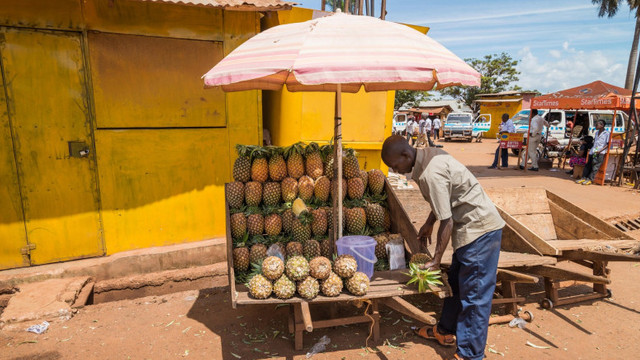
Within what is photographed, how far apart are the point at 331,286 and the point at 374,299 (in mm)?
656

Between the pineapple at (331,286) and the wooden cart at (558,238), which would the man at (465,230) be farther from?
the wooden cart at (558,238)

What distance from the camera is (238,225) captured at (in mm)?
3775

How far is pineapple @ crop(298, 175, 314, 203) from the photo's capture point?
397cm

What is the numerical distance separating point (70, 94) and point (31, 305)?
8.67ft

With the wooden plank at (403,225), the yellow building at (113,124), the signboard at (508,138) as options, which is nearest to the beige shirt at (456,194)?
the wooden plank at (403,225)

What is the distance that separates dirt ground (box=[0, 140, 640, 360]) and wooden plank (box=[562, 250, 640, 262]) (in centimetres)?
70

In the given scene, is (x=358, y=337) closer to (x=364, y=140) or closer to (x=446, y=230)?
(x=446, y=230)

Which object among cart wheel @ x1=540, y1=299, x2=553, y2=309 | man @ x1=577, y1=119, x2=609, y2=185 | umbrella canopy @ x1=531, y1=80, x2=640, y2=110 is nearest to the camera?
cart wheel @ x1=540, y1=299, x2=553, y2=309

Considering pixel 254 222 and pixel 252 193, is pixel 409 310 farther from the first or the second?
pixel 252 193

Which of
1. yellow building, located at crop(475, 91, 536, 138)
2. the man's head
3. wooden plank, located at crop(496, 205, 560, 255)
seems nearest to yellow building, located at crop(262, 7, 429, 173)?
wooden plank, located at crop(496, 205, 560, 255)

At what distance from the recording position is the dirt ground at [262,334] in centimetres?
349

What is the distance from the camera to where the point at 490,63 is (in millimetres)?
45906

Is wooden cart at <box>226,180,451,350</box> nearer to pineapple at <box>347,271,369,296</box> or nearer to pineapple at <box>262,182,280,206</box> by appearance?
pineapple at <box>347,271,369,296</box>

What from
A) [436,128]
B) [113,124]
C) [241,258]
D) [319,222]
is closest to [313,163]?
[319,222]
